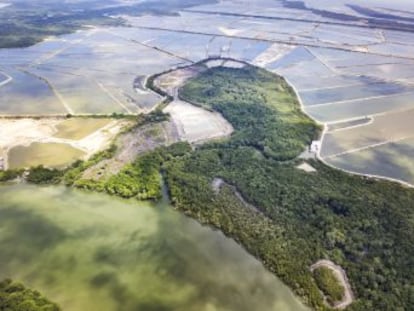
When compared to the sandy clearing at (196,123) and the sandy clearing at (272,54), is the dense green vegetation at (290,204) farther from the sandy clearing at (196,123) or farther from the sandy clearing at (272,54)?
the sandy clearing at (272,54)

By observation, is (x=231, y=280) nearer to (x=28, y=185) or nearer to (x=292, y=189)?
(x=292, y=189)

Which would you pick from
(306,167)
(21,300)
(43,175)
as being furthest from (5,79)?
(21,300)

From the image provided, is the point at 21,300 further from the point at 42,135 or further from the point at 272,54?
the point at 272,54

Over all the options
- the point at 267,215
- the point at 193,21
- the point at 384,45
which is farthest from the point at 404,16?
the point at 267,215

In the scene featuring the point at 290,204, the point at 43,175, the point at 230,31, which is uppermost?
the point at 290,204

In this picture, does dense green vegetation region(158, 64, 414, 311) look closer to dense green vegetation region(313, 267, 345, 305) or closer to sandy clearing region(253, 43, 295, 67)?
dense green vegetation region(313, 267, 345, 305)

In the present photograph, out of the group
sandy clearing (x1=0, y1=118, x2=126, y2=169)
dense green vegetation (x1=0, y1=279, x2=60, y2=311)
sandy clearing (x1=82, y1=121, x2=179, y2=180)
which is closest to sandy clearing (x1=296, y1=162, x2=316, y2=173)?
sandy clearing (x1=82, y1=121, x2=179, y2=180)
